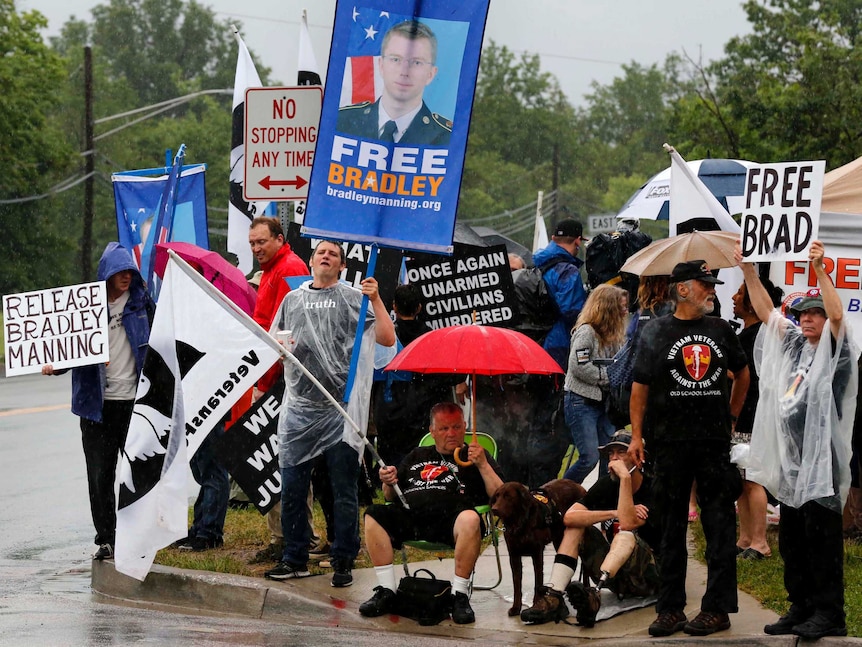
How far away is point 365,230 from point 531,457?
289 cm

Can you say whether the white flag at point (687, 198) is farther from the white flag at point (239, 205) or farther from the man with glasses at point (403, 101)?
the white flag at point (239, 205)

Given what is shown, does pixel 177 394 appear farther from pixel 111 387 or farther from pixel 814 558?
pixel 814 558

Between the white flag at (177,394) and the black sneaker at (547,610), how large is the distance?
2.09 metres

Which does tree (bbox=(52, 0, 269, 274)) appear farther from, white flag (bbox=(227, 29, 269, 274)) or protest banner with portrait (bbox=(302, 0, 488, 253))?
protest banner with portrait (bbox=(302, 0, 488, 253))

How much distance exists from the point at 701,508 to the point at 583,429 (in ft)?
7.54

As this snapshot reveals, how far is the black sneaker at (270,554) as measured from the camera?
887cm

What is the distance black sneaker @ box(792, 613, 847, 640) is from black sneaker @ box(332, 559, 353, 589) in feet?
8.79

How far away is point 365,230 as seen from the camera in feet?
26.5

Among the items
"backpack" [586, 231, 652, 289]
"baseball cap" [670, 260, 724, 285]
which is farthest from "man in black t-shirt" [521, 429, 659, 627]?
"backpack" [586, 231, 652, 289]

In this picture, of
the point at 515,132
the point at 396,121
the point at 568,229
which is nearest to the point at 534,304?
the point at 568,229

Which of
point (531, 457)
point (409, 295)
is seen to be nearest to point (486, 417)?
point (531, 457)

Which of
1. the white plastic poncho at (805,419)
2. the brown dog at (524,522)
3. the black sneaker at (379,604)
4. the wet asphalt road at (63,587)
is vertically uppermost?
the white plastic poncho at (805,419)

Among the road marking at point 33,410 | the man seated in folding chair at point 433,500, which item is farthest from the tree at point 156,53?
the man seated in folding chair at point 433,500

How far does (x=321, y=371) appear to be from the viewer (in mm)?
8383
